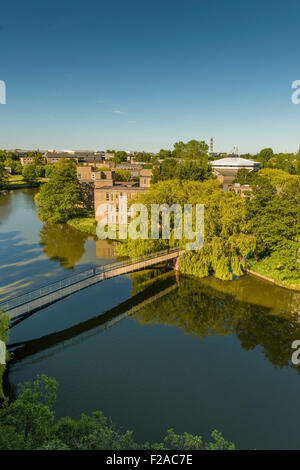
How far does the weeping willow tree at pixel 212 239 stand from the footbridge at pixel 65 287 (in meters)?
1.48

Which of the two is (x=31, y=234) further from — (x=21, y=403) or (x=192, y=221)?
(x=21, y=403)

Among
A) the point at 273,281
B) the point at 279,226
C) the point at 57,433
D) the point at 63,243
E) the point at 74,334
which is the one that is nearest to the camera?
the point at 57,433

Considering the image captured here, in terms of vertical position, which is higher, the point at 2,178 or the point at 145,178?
the point at 2,178

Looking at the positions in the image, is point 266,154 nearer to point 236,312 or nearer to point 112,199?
point 112,199

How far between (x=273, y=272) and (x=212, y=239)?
7603mm

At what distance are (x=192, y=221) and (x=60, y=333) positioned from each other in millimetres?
17839

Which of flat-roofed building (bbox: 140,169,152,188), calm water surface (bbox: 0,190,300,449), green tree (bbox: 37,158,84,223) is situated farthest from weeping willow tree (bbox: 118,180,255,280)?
flat-roofed building (bbox: 140,169,152,188)

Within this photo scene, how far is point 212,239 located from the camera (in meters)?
32.2

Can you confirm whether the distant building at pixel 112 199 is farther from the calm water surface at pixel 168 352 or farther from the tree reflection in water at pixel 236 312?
the tree reflection in water at pixel 236 312

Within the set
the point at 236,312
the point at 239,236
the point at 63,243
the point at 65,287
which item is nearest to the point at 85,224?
the point at 63,243

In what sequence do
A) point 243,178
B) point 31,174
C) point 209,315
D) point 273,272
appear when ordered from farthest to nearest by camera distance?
1. point 31,174
2. point 243,178
3. point 273,272
4. point 209,315

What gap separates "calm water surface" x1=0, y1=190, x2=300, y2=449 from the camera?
16203mm

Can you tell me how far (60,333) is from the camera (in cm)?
2278
